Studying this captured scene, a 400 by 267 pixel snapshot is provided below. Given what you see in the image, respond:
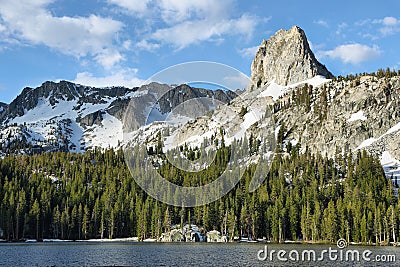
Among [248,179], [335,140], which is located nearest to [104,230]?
[248,179]

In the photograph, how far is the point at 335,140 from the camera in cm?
19950

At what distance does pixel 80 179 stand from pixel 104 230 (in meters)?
32.7

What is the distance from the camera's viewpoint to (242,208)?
12925 centimetres

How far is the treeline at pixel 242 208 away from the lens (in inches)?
4478

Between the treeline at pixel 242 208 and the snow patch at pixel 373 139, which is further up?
the snow patch at pixel 373 139

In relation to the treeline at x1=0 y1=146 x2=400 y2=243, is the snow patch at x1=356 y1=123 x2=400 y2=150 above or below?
above

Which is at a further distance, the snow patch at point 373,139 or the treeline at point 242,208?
the snow patch at point 373,139

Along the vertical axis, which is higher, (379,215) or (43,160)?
(43,160)

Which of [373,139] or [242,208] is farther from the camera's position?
[373,139]

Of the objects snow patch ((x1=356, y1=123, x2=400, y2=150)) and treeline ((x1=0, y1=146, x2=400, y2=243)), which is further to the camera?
snow patch ((x1=356, y1=123, x2=400, y2=150))

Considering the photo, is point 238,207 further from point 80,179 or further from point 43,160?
point 43,160

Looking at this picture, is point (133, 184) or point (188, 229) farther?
point (133, 184)

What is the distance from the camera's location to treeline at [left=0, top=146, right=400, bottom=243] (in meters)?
114

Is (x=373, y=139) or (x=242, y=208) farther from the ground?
(x=373, y=139)
